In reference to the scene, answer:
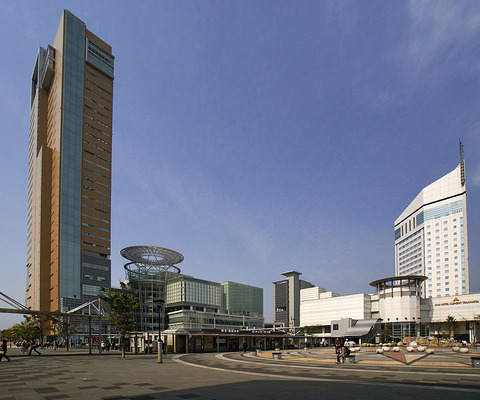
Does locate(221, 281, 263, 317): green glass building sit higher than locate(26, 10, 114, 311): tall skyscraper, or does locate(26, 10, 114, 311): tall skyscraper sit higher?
locate(26, 10, 114, 311): tall skyscraper

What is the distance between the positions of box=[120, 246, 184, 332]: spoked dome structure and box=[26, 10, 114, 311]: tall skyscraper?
1889cm

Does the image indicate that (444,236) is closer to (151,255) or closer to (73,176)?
(151,255)

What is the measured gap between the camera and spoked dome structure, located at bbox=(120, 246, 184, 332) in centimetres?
12325

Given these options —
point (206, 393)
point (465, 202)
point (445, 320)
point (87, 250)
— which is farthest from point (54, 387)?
point (465, 202)

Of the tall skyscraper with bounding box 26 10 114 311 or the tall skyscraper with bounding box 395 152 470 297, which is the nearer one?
the tall skyscraper with bounding box 26 10 114 311

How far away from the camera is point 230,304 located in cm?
17275

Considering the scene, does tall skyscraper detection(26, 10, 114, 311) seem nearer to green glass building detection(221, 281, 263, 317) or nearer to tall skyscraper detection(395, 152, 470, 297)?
green glass building detection(221, 281, 263, 317)

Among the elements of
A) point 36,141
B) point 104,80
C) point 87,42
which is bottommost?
point 36,141

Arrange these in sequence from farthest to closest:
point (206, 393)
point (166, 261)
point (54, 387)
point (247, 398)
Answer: point (166, 261) → point (54, 387) → point (206, 393) → point (247, 398)

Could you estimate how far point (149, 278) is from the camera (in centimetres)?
13162

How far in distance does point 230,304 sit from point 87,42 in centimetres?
12971

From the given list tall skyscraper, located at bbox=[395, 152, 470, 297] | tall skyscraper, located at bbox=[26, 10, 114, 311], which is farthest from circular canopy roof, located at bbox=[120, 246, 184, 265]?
tall skyscraper, located at bbox=[395, 152, 470, 297]

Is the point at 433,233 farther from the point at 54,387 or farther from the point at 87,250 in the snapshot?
the point at 54,387

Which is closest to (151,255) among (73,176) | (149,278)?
(149,278)
